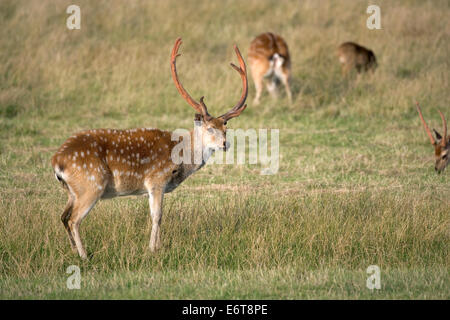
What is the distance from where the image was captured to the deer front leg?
7445 millimetres

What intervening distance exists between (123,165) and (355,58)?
923 centimetres

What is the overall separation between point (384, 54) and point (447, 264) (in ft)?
32.9

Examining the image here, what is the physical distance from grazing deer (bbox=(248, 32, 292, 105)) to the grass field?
32 cm

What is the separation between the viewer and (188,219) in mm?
8180

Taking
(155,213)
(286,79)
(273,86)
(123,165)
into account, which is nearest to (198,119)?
(123,165)

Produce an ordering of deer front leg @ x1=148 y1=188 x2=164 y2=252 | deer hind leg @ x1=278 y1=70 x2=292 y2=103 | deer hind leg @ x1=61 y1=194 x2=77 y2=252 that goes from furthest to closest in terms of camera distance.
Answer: deer hind leg @ x1=278 y1=70 x2=292 y2=103
deer front leg @ x1=148 y1=188 x2=164 y2=252
deer hind leg @ x1=61 y1=194 x2=77 y2=252

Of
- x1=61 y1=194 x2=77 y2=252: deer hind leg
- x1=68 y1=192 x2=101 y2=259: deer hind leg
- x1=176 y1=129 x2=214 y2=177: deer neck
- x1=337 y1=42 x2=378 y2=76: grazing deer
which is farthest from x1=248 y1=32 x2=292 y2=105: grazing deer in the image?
x1=68 y1=192 x2=101 y2=259: deer hind leg

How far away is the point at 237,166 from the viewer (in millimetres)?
11305

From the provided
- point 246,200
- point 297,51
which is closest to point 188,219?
point 246,200

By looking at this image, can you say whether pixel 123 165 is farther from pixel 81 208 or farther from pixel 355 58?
pixel 355 58

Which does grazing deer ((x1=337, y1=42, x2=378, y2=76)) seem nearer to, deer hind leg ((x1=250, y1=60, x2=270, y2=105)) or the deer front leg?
deer hind leg ((x1=250, y1=60, x2=270, y2=105))

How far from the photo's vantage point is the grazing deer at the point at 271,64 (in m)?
14.8

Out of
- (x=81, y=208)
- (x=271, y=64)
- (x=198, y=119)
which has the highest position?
(x=271, y=64)
